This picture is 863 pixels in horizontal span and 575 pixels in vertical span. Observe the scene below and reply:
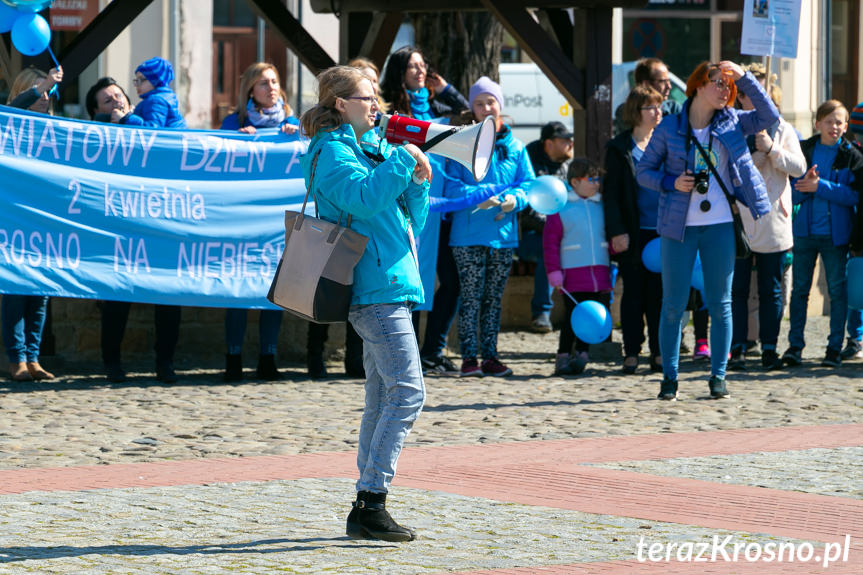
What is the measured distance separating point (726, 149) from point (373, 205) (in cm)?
429

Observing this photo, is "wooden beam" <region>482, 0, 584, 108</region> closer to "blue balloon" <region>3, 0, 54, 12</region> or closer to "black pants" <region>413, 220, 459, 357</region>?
"black pants" <region>413, 220, 459, 357</region>

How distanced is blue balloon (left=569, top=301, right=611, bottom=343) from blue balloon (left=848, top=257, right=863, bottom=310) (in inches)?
73.3

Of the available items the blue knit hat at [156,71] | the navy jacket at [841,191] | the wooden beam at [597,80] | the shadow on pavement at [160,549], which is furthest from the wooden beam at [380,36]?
the shadow on pavement at [160,549]

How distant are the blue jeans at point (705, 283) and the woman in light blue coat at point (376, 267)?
12.5 ft

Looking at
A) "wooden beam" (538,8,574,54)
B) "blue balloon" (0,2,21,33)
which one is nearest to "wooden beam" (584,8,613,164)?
"wooden beam" (538,8,574,54)

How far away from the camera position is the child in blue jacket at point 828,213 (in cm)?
1103

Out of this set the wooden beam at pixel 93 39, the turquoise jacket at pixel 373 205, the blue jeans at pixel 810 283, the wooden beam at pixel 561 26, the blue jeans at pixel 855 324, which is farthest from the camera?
the wooden beam at pixel 561 26

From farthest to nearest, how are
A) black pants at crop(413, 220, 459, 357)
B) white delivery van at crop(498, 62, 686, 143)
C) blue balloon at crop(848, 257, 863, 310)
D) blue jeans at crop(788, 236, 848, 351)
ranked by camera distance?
white delivery van at crop(498, 62, 686, 143) → blue jeans at crop(788, 236, 848, 351) → black pants at crop(413, 220, 459, 357) → blue balloon at crop(848, 257, 863, 310)

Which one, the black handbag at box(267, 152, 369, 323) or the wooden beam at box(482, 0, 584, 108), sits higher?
the wooden beam at box(482, 0, 584, 108)

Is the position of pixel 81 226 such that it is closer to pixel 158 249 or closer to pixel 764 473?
pixel 158 249

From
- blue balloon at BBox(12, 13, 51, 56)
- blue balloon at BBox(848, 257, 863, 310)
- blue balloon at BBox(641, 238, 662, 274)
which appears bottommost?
blue balloon at BBox(848, 257, 863, 310)

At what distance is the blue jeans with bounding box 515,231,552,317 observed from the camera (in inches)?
521

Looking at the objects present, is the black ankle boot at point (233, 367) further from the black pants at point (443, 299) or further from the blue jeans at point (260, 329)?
the black pants at point (443, 299)

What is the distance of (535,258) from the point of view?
13.3 m
